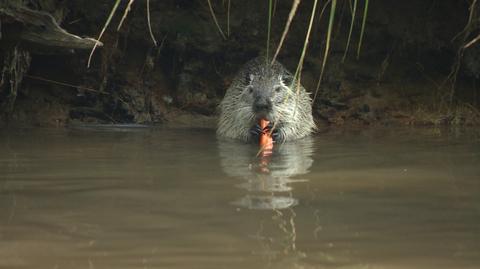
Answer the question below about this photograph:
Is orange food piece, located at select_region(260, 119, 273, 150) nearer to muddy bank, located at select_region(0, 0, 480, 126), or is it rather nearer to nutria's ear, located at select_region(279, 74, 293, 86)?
nutria's ear, located at select_region(279, 74, 293, 86)

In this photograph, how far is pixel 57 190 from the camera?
3.96 metres

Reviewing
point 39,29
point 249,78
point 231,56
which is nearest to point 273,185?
point 39,29

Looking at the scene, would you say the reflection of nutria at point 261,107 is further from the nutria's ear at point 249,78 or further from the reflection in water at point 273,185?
the reflection in water at point 273,185

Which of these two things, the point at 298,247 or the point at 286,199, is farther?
the point at 286,199

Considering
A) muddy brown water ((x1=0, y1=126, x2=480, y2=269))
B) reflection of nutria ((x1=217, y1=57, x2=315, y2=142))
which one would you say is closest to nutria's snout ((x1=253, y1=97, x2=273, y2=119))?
reflection of nutria ((x1=217, y1=57, x2=315, y2=142))

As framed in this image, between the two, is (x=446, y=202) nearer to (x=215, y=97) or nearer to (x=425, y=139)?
(x=425, y=139)

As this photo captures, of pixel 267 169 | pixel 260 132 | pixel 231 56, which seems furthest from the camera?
pixel 231 56

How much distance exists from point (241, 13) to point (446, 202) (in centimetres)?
526

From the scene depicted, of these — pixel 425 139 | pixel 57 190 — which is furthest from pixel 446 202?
pixel 425 139

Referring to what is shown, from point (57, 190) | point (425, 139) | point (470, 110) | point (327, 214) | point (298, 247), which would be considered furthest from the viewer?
point (470, 110)

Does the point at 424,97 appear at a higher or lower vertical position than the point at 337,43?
lower

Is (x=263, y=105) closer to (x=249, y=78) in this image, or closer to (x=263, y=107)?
(x=263, y=107)

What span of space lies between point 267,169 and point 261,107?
2267 mm

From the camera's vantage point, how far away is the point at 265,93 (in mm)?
7152
